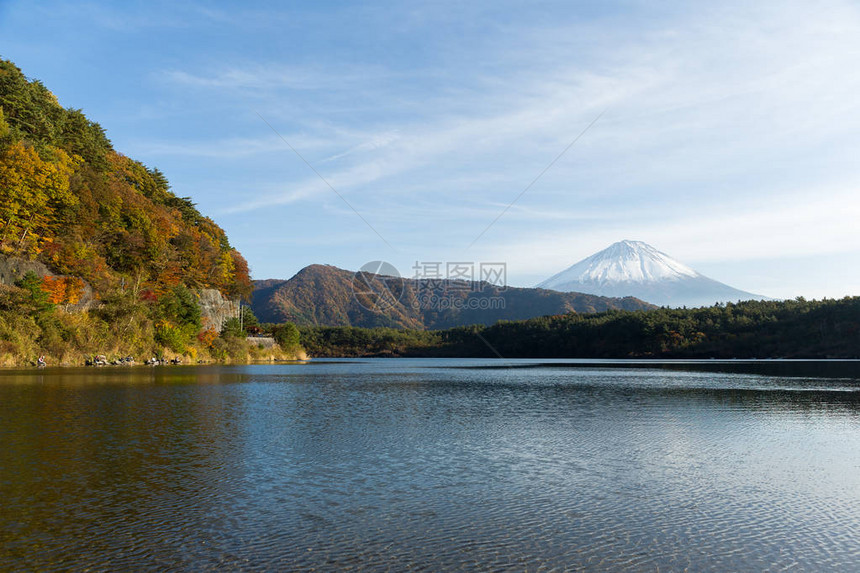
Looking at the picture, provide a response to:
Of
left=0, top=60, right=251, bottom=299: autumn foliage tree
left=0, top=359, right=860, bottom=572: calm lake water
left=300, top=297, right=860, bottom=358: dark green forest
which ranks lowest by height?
left=0, top=359, right=860, bottom=572: calm lake water

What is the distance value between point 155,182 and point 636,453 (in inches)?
4127

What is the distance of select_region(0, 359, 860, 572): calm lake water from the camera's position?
24.0 feet

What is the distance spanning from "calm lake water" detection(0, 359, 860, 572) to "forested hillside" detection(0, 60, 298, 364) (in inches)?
1492

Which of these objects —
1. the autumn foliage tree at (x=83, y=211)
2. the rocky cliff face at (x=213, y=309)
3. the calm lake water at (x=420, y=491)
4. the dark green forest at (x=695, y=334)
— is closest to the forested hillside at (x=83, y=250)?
the autumn foliage tree at (x=83, y=211)

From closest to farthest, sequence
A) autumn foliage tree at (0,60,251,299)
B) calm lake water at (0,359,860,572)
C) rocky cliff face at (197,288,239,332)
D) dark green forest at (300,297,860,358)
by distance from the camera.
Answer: calm lake water at (0,359,860,572) < autumn foliage tree at (0,60,251,299) < rocky cliff face at (197,288,239,332) < dark green forest at (300,297,860,358)

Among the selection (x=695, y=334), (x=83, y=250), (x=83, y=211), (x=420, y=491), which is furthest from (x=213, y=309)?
(x=695, y=334)

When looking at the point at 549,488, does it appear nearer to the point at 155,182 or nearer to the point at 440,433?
the point at 440,433

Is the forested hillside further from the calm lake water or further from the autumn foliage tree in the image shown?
the calm lake water

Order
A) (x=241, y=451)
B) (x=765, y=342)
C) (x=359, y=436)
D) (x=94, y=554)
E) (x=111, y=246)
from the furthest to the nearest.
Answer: (x=765, y=342) < (x=111, y=246) < (x=359, y=436) < (x=241, y=451) < (x=94, y=554)

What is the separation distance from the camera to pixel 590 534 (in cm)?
820

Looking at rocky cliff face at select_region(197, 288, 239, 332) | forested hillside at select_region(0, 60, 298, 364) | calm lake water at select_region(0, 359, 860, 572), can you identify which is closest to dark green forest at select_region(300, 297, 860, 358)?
rocky cliff face at select_region(197, 288, 239, 332)

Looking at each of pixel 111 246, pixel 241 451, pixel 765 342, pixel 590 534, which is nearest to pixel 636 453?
pixel 590 534

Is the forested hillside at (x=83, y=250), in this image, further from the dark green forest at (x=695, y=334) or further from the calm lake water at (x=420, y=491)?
the dark green forest at (x=695, y=334)

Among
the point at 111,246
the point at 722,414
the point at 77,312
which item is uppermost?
the point at 111,246
